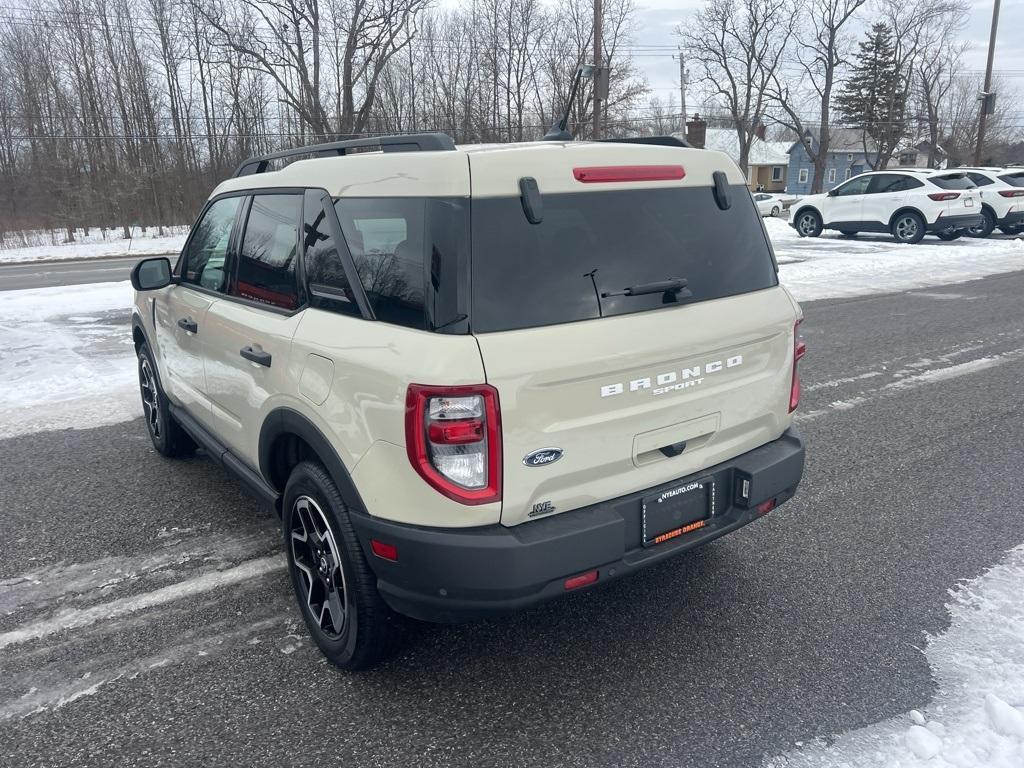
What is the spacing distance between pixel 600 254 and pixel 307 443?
1318 mm

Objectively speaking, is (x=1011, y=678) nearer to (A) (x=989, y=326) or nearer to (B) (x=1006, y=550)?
(B) (x=1006, y=550)

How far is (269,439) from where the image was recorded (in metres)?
3.14

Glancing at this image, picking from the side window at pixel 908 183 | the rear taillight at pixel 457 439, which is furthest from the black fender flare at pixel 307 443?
the side window at pixel 908 183

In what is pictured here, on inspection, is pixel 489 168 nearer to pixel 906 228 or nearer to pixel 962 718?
pixel 962 718

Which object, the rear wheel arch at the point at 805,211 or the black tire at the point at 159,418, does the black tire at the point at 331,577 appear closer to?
the black tire at the point at 159,418

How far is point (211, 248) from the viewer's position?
4078 mm

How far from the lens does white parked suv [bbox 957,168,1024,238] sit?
1969 cm

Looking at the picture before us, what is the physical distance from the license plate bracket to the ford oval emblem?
424 mm

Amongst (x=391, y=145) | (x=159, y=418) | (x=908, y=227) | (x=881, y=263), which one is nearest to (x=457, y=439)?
(x=391, y=145)

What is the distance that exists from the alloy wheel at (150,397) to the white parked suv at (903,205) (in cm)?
1878

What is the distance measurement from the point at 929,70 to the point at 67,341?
62.7 meters

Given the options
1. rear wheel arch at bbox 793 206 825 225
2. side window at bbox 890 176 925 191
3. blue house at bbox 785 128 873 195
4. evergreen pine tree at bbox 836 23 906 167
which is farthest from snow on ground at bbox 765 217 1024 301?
blue house at bbox 785 128 873 195

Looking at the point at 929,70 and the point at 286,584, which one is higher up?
the point at 929,70

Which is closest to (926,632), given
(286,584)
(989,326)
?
(286,584)
